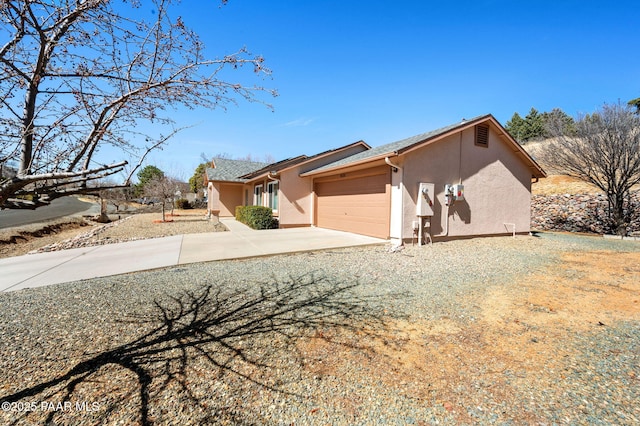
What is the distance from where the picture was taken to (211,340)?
3150 millimetres

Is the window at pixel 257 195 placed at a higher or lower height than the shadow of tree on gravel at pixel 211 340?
higher

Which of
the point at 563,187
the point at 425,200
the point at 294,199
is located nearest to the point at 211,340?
the point at 425,200

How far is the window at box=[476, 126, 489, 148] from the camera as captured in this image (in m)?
10.5

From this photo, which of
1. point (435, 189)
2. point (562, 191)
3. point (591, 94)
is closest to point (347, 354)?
point (435, 189)

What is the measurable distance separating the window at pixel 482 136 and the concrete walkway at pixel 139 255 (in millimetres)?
5490

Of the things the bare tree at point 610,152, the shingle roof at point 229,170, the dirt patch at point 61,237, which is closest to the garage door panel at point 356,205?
the dirt patch at point 61,237

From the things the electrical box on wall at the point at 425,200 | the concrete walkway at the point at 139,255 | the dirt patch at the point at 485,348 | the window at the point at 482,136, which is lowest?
the dirt patch at the point at 485,348

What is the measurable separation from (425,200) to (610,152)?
31.3ft

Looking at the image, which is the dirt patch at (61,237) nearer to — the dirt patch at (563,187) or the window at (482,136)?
the window at (482,136)

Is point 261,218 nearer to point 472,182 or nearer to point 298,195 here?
point 298,195

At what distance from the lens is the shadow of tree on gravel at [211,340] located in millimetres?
2287

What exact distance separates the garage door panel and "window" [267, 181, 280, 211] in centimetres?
230

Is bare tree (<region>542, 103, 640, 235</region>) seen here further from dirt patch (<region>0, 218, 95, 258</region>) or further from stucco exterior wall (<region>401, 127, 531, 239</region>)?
dirt patch (<region>0, 218, 95, 258</region>)

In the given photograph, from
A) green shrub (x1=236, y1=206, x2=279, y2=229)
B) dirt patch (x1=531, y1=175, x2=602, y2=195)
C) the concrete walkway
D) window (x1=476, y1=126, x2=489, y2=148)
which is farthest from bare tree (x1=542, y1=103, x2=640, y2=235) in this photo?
green shrub (x1=236, y1=206, x2=279, y2=229)
